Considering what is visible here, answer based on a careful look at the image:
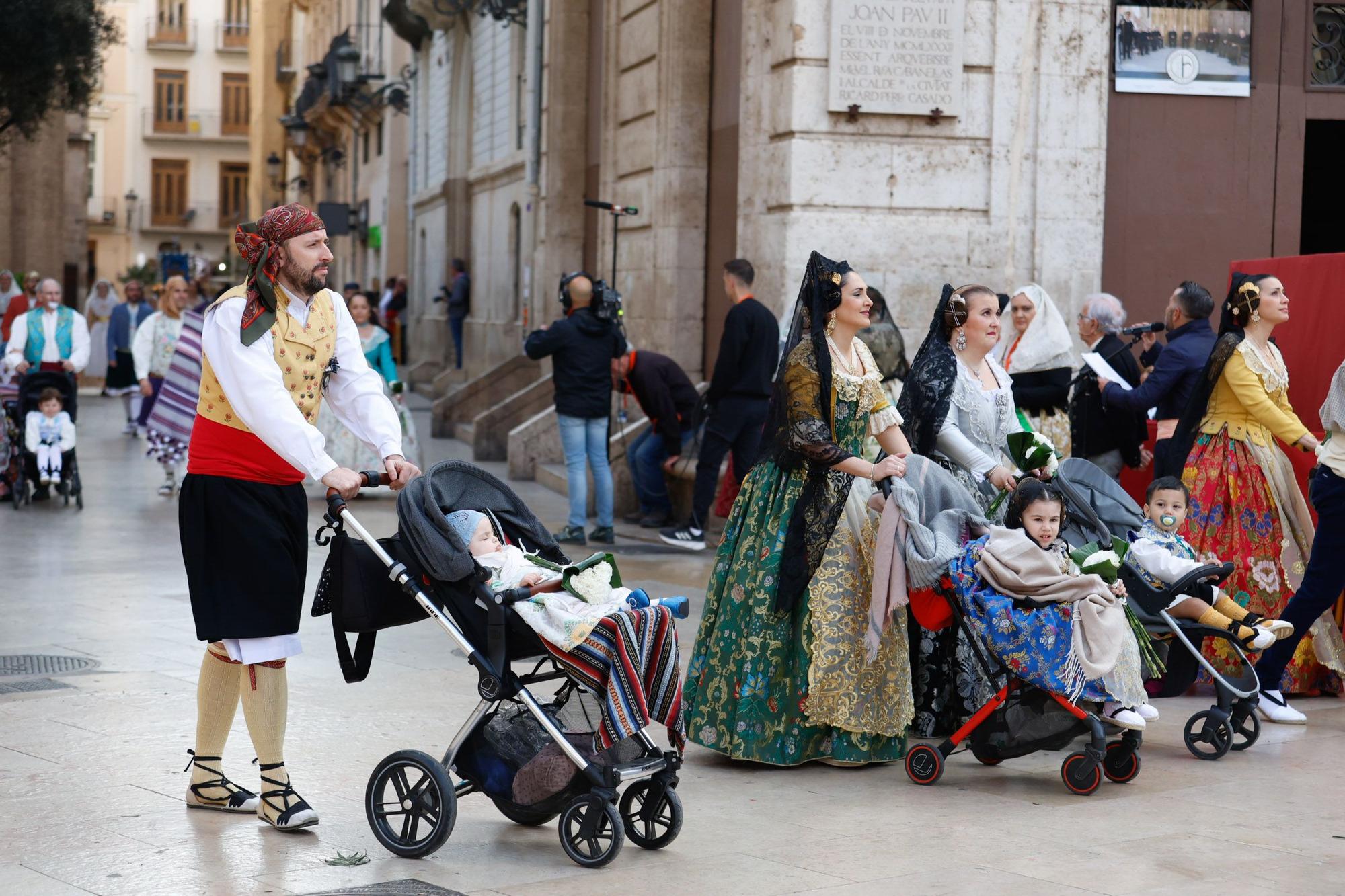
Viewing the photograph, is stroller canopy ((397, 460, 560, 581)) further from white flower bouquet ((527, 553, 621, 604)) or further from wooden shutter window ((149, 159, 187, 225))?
wooden shutter window ((149, 159, 187, 225))

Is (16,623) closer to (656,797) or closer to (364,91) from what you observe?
(656,797)

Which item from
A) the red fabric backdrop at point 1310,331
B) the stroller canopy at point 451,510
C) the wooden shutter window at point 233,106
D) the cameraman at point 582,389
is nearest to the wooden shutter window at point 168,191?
the wooden shutter window at point 233,106

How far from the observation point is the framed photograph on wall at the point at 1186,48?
12.4 meters

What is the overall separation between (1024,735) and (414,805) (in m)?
2.29

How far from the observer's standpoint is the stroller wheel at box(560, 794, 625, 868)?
5.16 meters

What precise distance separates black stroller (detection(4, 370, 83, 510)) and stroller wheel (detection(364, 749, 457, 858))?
9976mm

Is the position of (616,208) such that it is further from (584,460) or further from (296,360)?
(296,360)

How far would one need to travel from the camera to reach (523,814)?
5.49m

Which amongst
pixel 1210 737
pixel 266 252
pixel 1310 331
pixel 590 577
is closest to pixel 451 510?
pixel 590 577

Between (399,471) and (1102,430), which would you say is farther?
(1102,430)

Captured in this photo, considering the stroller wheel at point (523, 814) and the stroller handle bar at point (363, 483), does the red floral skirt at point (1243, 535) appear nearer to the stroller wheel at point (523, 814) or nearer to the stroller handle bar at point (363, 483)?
the stroller wheel at point (523, 814)

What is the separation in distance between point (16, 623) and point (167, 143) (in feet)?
219

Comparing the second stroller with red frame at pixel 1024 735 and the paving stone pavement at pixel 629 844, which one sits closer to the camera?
the paving stone pavement at pixel 629 844

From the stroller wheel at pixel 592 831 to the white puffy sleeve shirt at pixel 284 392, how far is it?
126 centimetres
